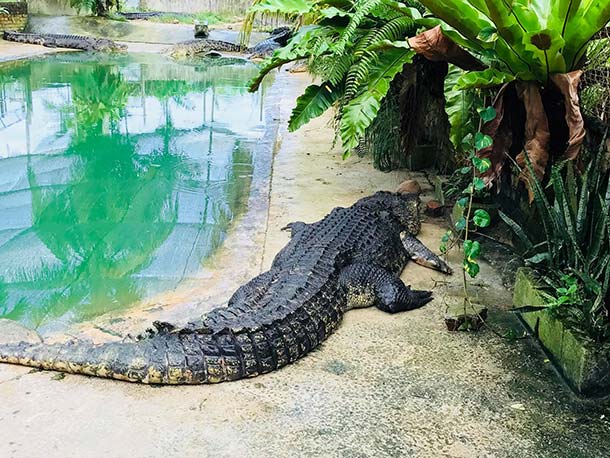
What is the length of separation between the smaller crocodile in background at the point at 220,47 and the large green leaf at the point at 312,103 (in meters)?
13.2

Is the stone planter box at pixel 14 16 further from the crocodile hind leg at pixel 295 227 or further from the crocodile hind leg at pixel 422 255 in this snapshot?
the crocodile hind leg at pixel 422 255

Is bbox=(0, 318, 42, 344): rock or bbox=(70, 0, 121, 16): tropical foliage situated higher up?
bbox=(70, 0, 121, 16): tropical foliage

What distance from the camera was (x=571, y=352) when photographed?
105 inches

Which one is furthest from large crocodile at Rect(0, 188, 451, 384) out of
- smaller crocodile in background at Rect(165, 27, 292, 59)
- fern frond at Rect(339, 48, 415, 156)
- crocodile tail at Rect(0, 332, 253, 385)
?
smaller crocodile in background at Rect(165, 27, 292, 59)

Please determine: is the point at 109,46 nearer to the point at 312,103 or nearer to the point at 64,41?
the point at 64,41

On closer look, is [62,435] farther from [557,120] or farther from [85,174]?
[85,174]

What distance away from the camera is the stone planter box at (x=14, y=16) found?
18672mm

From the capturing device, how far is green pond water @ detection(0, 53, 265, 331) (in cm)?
417

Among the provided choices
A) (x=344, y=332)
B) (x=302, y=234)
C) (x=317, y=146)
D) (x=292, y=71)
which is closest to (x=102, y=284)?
(x=302, y=234)

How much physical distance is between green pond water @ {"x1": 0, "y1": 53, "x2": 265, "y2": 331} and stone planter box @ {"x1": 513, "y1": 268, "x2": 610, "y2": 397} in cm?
212

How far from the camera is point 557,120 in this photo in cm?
344

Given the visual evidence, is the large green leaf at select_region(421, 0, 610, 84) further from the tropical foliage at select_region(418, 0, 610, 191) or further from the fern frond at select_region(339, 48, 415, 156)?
the fern frond at select_region(339, 48, 415, 156)

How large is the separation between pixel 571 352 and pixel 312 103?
2.70 m

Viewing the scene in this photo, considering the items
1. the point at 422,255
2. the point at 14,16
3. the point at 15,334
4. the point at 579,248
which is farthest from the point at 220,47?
the point at 579,248
